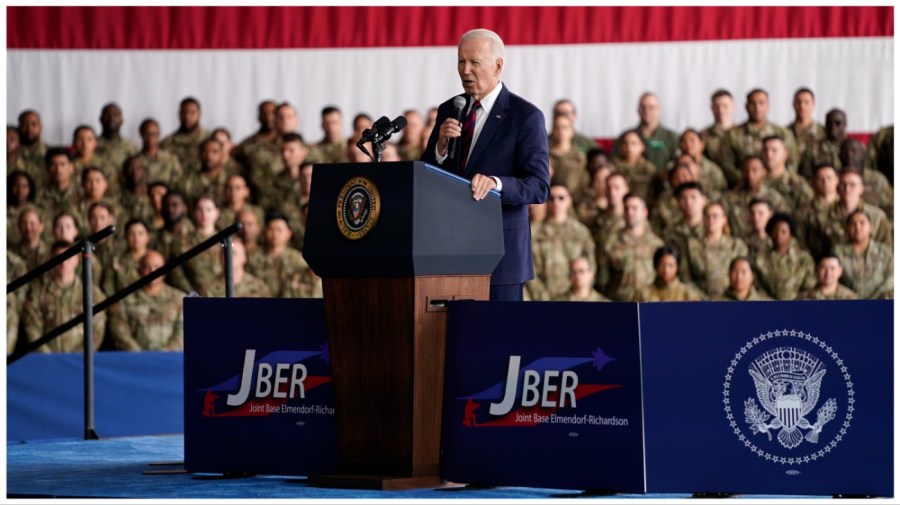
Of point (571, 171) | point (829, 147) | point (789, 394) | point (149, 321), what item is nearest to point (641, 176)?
point (571, 171)

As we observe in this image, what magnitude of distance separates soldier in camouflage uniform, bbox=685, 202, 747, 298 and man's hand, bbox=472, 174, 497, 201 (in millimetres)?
5218

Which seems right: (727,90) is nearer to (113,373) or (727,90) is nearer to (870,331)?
(113,373)

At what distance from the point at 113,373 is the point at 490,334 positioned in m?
4.89

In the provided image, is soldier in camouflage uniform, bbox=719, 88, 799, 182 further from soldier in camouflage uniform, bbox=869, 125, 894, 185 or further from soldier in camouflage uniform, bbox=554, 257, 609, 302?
soldier in camouflage uniform, bbox=554, 257, 609, 302

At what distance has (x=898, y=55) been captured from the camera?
1006 centimetres

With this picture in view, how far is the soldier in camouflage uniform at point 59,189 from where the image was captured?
10109mm

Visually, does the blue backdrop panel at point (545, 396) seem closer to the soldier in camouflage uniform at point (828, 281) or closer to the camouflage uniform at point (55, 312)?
the soldier in camouflage uniform at point (828, 281)

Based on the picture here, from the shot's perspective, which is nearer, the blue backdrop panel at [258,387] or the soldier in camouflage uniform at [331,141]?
the blue backdrop panel at [258,387]

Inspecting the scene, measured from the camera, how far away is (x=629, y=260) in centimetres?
977

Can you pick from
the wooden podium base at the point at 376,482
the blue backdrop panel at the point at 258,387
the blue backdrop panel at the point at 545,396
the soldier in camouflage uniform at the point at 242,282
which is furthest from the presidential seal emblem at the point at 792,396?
the soldier in camouflage uniform at the point at 242,282

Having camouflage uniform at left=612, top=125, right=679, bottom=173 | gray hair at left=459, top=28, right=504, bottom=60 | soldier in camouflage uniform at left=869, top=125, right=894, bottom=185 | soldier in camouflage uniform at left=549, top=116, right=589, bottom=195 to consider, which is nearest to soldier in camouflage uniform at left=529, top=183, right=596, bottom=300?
soldier in camouflage uniform at left=549, top=116, right=589, bottom=195

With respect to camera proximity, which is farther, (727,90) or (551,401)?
(727,90)

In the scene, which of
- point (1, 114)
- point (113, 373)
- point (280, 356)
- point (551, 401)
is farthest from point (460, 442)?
point (113, 373)

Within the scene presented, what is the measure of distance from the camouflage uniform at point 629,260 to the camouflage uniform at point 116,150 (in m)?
3.35
